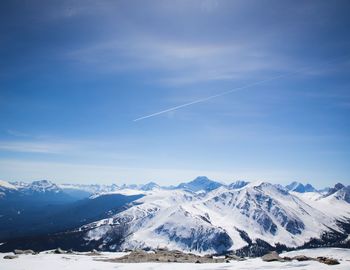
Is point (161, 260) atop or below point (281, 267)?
below

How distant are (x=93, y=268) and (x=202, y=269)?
16130 mm

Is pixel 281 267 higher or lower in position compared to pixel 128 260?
higher

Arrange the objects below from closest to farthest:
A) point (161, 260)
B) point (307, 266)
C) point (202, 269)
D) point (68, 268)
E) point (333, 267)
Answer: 1. point (333, 267)
2. point (307, 266)
3. point (202, 269)
4. point (68, 268)
5. point (161, 260)

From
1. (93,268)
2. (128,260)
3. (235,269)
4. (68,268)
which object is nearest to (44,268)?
(68,268)

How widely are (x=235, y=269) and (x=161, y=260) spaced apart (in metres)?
20.7

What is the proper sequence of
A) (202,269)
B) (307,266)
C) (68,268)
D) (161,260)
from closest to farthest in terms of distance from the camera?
(307,266) < (202,269) < (68,268) < (161,260)

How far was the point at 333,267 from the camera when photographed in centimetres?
3578

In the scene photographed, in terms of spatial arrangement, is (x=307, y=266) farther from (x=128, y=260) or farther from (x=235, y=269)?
(x=128, y=260)

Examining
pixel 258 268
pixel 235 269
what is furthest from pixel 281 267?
pixel 235 269

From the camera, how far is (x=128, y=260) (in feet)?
198

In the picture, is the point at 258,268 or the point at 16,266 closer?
the point at 258,268

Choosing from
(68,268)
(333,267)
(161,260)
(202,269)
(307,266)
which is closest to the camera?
(333,267)

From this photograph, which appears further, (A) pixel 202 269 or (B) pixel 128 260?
(B) pixel 128 260

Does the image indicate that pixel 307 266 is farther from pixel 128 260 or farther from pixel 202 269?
pixel 128 260
